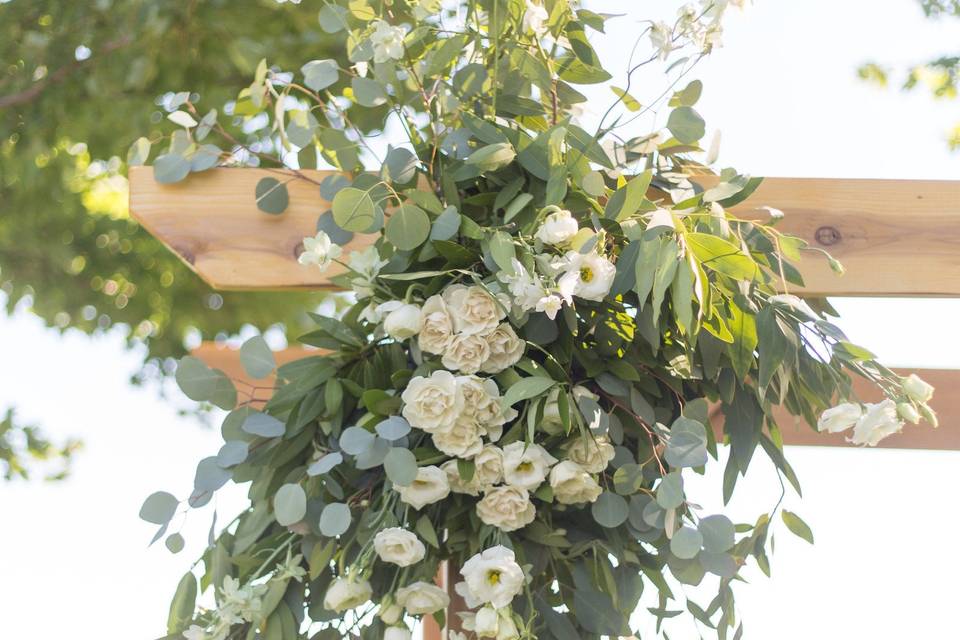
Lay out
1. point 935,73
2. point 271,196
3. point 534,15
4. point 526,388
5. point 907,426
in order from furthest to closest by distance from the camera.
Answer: point 935,73 → point 907,426 → point 271,196 → point 534,15 → point 526,388

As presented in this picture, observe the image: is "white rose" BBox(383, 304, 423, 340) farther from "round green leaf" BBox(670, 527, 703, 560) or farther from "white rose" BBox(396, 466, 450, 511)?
"round green leaf" BBox(670, 527, 703, 560)

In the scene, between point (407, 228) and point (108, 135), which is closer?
point (407, 228)

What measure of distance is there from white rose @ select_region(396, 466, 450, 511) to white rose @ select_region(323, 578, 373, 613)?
8 cm

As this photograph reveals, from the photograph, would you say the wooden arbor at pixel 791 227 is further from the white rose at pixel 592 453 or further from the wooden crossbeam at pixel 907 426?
the wooden crossbeam at pixel 907 426

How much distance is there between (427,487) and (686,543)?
22 cm

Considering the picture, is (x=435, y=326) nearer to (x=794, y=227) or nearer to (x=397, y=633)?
Result: (x=397, y=633)

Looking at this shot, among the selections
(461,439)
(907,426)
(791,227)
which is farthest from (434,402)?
(907,426)

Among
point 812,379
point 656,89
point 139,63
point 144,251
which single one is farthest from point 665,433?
point 144,251

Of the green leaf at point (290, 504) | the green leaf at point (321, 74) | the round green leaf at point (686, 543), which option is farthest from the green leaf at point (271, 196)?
the round green leaf at point (686, 543)

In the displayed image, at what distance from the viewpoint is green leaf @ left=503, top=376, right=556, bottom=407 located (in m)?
0.73

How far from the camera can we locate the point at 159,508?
0.88m

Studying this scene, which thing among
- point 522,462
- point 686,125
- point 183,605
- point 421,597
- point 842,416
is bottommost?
point 183,605

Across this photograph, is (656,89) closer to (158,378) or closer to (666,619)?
(666,619)

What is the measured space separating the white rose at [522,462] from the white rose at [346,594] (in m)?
0.16
